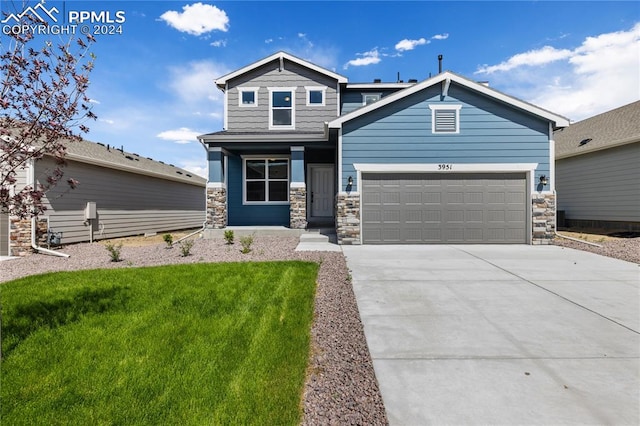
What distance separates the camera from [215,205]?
1188 cm

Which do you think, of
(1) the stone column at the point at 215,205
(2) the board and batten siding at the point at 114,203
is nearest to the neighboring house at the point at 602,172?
(1) the stone column at the point at 215,205

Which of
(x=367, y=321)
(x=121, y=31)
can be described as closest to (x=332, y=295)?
(x=367, y=321)

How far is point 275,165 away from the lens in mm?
13312

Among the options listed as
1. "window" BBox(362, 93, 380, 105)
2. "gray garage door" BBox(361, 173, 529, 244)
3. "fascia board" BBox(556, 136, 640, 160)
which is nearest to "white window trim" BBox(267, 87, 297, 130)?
"window" BBox(362, 93, 380, 105)

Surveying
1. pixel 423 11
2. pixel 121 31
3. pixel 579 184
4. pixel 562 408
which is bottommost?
pixel 562 408

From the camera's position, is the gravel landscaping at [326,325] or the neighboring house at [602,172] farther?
the neighboring house at [602,172]

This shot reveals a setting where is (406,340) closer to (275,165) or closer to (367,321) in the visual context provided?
(367,321)

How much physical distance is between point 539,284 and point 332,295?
12.2 ft

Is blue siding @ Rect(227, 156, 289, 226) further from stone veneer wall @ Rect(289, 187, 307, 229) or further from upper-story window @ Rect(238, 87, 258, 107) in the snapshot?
upper-story window @ Rect(238, 87, 258, 107)

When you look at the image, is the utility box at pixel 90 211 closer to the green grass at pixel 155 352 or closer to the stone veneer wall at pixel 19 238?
the stone veneer wall at pixel 19 238

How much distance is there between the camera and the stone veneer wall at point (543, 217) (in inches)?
378

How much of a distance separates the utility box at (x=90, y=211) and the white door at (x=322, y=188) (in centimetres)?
836

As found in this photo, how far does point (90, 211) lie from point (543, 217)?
1545cm

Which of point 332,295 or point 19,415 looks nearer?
point 19,415
